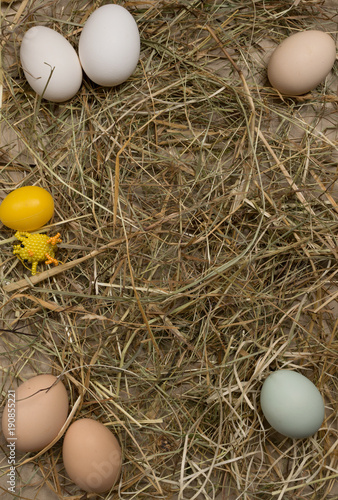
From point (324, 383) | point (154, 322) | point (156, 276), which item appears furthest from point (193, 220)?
point (324, 383)

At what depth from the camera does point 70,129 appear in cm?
115

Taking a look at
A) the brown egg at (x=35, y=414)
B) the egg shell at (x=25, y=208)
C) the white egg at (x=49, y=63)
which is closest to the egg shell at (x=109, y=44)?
the white egg at (x=49, y=63)

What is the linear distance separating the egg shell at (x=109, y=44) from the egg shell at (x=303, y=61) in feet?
1.14

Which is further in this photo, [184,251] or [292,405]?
[184,251]

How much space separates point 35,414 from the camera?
992 mm

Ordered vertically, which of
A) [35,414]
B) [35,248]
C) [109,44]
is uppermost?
[109,44]

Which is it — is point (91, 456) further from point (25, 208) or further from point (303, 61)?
point (303, 61)

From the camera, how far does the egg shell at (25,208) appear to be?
104 centimetres

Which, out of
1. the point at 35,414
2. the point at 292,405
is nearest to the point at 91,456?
the point at 35,414

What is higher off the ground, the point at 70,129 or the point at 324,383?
the point at 70,129

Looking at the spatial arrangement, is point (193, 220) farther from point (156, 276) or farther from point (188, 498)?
point (188, 498)

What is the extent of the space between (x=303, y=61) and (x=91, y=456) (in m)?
1.01

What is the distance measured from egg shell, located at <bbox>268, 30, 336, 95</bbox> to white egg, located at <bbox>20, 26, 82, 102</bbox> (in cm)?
49

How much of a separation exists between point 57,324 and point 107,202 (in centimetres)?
32
